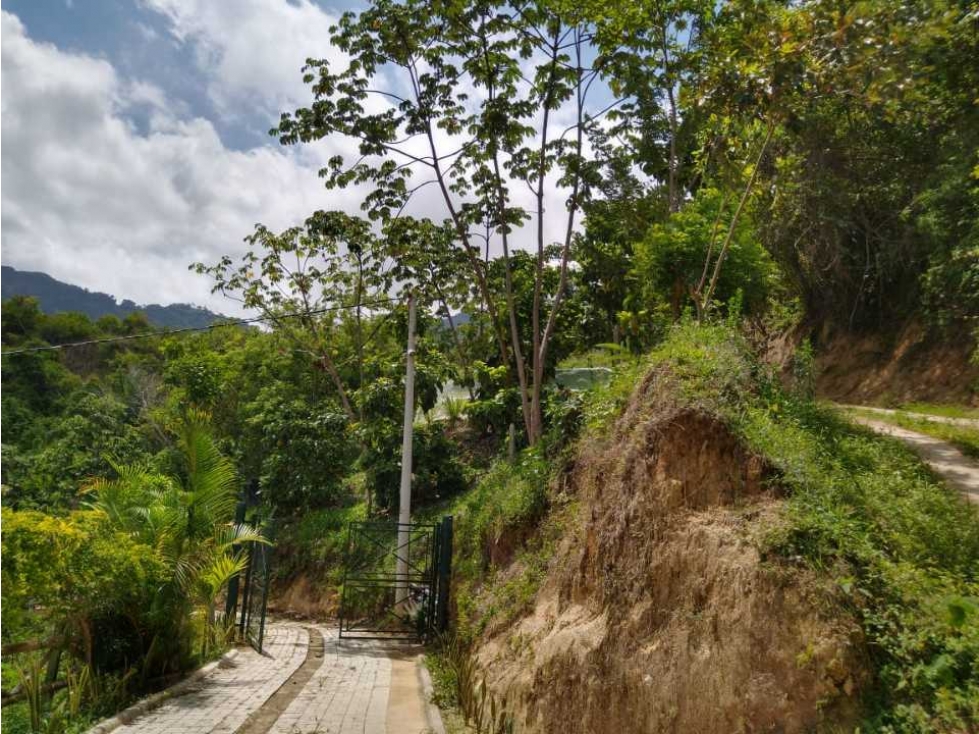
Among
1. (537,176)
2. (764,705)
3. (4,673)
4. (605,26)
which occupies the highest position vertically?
(605,26)

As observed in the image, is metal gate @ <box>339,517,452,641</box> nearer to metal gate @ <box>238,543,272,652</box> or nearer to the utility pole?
the utility pole

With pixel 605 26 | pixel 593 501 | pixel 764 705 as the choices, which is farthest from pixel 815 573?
pixel 605 26

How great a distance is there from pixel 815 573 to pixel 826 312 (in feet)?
54.0

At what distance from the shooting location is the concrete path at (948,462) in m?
7.67

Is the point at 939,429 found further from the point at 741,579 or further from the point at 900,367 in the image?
the point at 741,579

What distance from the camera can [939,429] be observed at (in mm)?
11211

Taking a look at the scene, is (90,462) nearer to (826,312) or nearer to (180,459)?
(180,459)

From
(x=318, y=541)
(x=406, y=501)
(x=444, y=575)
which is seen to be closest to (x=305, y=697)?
(x=444, y=575)

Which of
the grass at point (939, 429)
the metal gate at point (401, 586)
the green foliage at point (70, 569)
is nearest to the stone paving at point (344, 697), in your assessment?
the metal gate at point (401, 586)

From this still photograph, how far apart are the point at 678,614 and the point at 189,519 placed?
703cm

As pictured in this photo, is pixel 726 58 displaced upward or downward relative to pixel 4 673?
upward

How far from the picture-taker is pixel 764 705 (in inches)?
192

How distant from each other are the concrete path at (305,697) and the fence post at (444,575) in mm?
693

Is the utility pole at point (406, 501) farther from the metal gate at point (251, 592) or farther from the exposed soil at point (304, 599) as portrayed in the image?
the exposed soil at point (304, 599)
